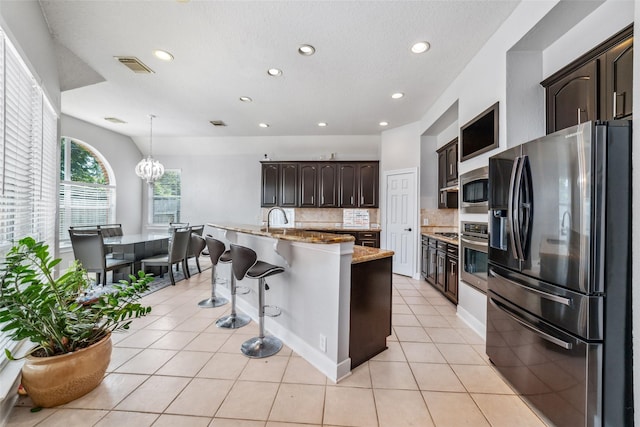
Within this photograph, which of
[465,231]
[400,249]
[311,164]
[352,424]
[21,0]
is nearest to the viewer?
[352,424]

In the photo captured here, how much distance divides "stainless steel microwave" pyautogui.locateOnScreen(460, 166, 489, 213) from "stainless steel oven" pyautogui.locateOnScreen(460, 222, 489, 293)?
0.18 meters

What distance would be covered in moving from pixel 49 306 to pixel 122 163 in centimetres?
568

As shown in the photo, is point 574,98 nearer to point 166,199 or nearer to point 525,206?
point 525,206

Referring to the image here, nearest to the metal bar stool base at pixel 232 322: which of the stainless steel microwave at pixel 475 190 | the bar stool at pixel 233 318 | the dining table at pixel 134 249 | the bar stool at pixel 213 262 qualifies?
the bar stool at pixel 233 318

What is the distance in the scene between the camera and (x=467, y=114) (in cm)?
294

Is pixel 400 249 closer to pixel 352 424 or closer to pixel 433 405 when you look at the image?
pixel 433 405

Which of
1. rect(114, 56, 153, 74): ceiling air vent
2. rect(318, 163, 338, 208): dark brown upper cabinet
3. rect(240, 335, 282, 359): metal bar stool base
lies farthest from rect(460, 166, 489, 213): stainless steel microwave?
rect(114, 56, 153, 74): ceiling air vent

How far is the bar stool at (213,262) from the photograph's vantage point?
2.82 m

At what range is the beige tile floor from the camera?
156cm

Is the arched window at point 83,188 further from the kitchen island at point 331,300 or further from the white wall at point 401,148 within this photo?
the white wall at point 401,148

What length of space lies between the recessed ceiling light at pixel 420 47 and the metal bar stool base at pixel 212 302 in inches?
148

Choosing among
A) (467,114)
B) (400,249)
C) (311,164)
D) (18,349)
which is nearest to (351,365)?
(18,349)

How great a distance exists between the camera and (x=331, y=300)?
1.93 m

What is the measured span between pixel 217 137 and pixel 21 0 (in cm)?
427
